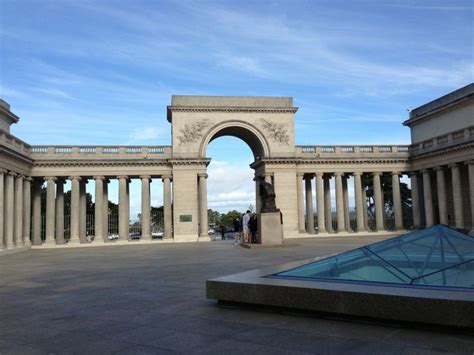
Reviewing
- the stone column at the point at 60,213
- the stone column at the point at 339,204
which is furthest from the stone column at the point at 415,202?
the stone column at the point at 60,213

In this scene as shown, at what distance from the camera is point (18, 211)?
3794cm

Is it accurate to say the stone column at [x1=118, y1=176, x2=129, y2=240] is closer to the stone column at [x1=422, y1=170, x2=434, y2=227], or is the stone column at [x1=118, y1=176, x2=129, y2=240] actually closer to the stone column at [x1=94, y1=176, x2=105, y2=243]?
the stone column at [x1=94, y1=176, x2=105, y2=243]

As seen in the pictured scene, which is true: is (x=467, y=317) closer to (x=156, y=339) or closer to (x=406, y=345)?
(x=406, y=345)

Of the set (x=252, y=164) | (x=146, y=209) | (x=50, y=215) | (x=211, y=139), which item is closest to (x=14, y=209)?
(x=50, y=215)

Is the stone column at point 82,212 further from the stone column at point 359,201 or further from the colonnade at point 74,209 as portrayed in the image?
the stone column at point 359,201

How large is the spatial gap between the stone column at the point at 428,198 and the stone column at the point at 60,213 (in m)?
38.9

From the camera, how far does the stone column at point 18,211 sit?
37750 mm

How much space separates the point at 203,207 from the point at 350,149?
60.9 feet

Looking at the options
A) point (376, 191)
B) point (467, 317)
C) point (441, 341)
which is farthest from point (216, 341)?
point (376, 191)

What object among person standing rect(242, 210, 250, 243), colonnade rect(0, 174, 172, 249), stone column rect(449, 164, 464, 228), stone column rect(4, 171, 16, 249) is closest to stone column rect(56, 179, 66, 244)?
colonnade rect(0, 174, 172, 249)

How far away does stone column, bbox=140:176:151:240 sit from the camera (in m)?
44.7

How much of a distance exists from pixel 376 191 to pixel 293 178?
10047 mm

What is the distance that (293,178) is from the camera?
47.2m

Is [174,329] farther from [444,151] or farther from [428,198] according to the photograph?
[428,198]
